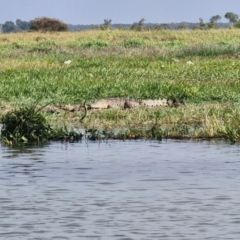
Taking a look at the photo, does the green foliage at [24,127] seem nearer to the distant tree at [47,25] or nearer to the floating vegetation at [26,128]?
the floating vegetation at [26,128]

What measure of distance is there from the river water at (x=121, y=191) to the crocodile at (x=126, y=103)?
4763 millimetres

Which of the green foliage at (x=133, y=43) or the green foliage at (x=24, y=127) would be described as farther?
the green foliage at (x=133, y=43)

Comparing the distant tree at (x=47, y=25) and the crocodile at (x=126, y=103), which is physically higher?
the distant tree at (x=47, y=25)

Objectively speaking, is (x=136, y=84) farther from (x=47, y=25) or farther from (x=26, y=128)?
(x=47, y=25)

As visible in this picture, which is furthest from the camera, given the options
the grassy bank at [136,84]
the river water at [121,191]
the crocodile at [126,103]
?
the crocodile at [126,103]

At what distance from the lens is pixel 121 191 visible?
12.2 meters

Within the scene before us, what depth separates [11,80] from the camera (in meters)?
26.0

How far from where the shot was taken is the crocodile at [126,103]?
21.7 m

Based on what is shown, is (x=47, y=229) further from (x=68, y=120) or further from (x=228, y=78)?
(x=228, y=78)

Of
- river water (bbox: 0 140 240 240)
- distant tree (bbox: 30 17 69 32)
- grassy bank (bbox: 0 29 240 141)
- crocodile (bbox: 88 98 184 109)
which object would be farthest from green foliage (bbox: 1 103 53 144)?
distant tree (bbox: 30 17 69 32)

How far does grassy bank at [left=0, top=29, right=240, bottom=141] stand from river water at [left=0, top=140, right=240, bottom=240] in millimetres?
1773

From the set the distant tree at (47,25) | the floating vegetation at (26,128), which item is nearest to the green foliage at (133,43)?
the distant tree at (47,25)

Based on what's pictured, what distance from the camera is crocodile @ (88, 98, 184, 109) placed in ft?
71.3

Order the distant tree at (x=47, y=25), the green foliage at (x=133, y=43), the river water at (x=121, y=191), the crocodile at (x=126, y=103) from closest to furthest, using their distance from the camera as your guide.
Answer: the river water at (x=121, y=191) < the crocodile at (x=126, y=103) < the green foliage at (x=133, y=43) < the distant tree at (x=47, y=25)
